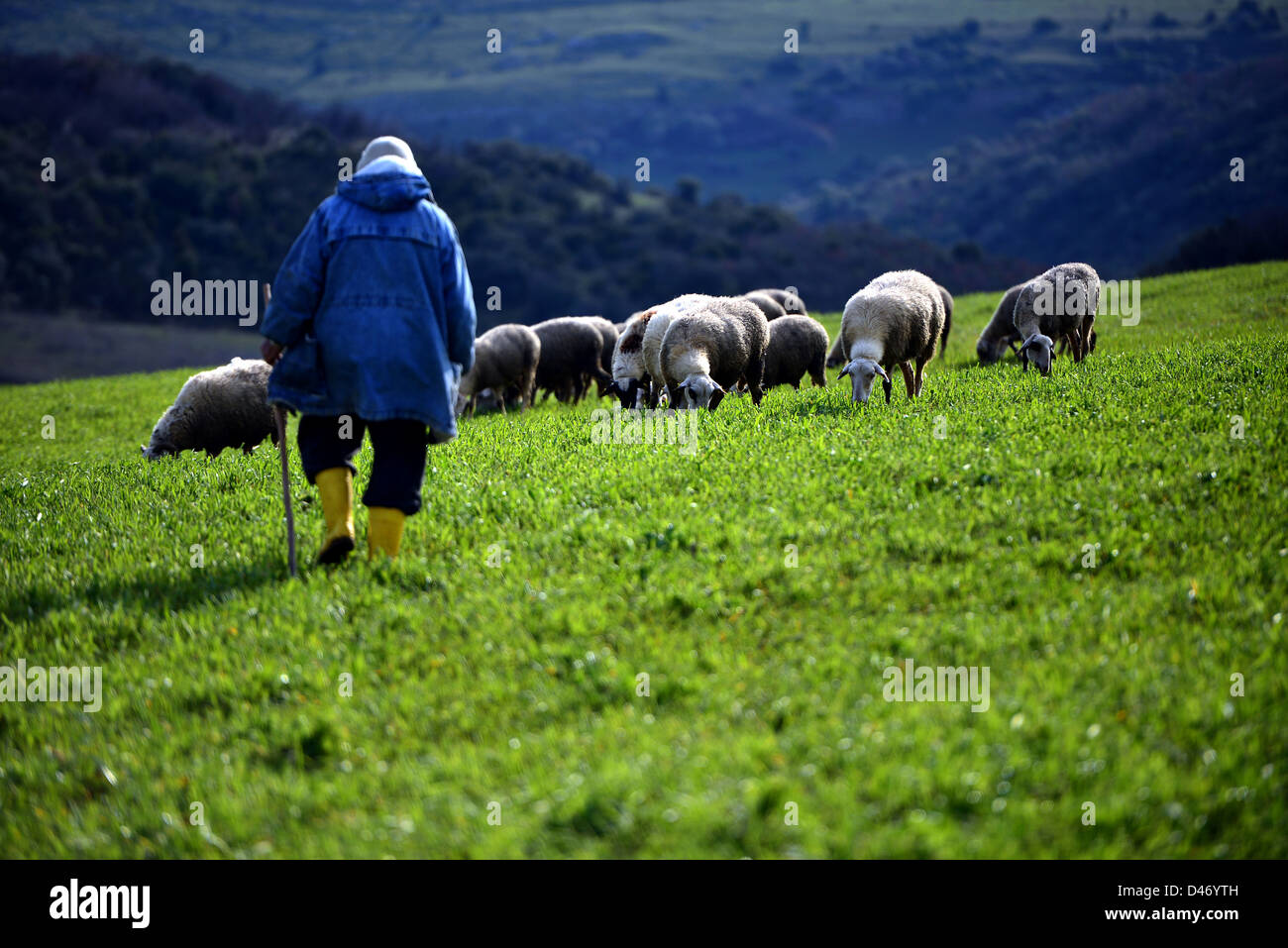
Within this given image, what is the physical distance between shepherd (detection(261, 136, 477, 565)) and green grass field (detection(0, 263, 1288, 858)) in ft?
1.94

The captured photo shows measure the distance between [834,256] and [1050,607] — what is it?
8312 cm

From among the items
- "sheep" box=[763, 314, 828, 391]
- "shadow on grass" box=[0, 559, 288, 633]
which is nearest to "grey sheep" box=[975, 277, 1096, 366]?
"sheep" box=[763, 314, 828, 391]

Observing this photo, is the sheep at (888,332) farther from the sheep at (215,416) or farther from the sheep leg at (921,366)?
the sheep at (215,416)

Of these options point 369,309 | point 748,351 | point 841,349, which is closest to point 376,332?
point 369,309

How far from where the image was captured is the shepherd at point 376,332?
626 centimetres

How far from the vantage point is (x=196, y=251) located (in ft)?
241

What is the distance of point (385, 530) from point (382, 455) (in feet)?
1.68

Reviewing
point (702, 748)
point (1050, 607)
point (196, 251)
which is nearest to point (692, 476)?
point (1050, 607)

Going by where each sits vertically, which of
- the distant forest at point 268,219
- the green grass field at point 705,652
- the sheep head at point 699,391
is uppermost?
the distant forest at point 268,219

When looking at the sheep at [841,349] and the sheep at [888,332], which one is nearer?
the sheep at [888,332]

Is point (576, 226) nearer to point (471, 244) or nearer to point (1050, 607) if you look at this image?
point (471, 244)

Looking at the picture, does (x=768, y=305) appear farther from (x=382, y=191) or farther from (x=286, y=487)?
(x=286, y=487)

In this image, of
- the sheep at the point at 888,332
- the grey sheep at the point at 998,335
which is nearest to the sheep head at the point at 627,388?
the sheep at the point at 888,332

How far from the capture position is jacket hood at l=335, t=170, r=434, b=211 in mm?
6344
